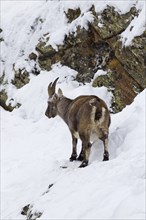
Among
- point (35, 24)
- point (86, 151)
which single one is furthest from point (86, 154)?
point (35, 24)

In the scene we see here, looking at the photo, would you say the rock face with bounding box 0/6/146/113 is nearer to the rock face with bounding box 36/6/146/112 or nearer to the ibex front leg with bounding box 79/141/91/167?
the rock face with bounding box 36/6/146/112

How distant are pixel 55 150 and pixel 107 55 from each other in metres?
4.67

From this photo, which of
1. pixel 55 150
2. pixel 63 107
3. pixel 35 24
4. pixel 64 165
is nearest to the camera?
pixel 64 165

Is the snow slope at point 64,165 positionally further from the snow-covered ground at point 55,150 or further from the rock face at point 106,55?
the rock face at point 106,55

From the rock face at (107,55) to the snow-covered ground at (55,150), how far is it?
34 cm

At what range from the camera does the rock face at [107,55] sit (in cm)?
1377

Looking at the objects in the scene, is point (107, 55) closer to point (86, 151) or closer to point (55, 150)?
point (55, 150)

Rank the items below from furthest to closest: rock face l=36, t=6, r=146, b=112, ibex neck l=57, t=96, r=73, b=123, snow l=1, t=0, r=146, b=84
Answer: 1. snow l=1, t=0, r=146, b=84
2. rock face l=36, t=6, r=146, b=112
3. ibex neck l=57, t=96, r=73, b=123

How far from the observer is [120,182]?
21.3 ft

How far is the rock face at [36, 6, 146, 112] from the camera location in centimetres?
1377

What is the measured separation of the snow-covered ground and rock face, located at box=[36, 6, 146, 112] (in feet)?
1.12

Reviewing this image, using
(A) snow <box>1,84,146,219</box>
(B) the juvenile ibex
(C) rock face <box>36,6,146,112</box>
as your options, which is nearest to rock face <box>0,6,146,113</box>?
(C) rock face <box>36,6,146,112</box>

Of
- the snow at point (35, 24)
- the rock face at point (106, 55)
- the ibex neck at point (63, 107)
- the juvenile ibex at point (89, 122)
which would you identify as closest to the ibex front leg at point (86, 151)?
the juvenile ibex at point (89, 122)

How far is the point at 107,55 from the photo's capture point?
15773 millimetres
